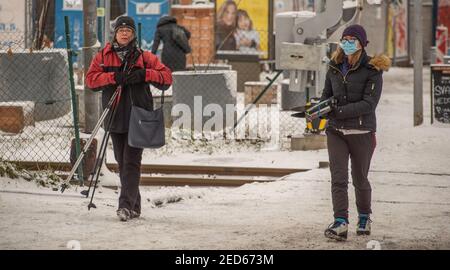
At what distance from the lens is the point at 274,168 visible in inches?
555

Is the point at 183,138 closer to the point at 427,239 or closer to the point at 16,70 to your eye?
the point at 16,70

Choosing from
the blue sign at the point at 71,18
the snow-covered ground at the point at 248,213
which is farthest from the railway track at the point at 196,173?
the blue sign at the point at 71,18

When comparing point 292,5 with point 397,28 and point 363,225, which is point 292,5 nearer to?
point 397,28

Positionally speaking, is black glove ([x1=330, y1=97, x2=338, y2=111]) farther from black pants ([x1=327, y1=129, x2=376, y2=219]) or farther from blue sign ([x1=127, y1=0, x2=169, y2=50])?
blue sign ([x1=127, y1=0, x2=169, y2=50])

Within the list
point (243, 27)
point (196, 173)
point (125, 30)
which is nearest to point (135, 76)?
point (125, 30)

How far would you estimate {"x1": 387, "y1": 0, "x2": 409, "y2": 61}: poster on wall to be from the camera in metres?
32.1

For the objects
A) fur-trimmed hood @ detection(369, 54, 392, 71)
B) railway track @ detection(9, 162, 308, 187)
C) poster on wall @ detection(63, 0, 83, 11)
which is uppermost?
poster on wall @ detection(63, 0, 83, 11)

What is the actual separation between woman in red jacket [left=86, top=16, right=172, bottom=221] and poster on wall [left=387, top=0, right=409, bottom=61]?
2241 cm

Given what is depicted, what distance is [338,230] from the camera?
9500 mm

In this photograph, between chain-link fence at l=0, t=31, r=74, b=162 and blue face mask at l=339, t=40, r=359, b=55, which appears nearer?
blue face mask at l=339, t=40, r=359, b=55

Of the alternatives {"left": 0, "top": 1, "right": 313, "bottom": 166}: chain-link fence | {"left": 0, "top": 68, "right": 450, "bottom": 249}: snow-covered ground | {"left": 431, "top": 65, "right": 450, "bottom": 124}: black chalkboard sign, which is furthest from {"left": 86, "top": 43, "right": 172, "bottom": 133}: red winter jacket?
{"left": 431, "top": 65, "right": 450, "bottom": 124}: black chalkboard sign

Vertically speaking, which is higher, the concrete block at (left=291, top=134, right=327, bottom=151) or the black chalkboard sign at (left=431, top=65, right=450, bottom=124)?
the black chalkboard sign at (left=431, top=65, right=450, bottom=124)

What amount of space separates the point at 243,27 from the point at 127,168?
50.9 ft
